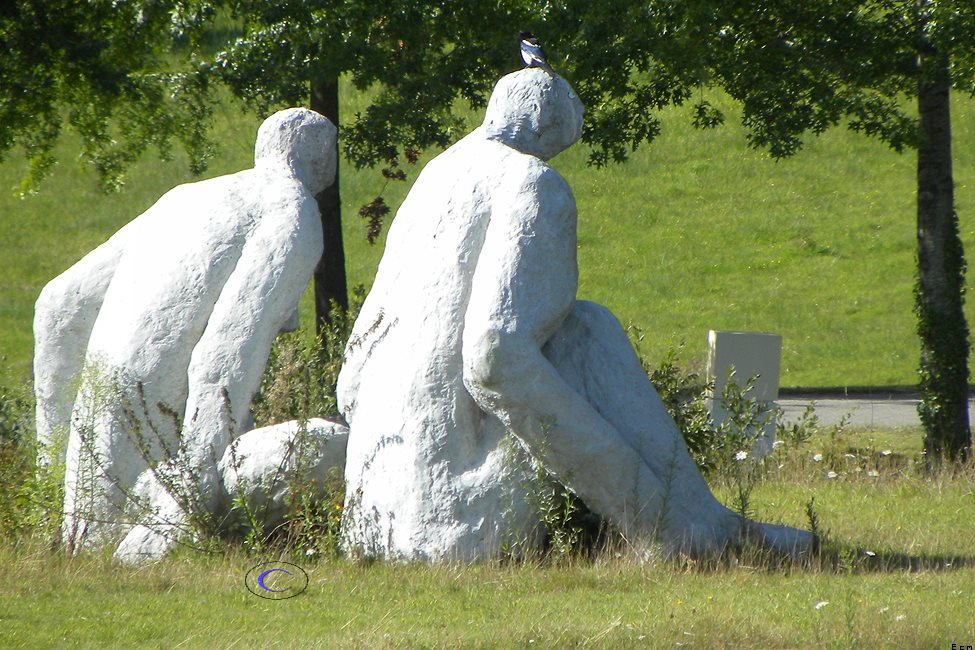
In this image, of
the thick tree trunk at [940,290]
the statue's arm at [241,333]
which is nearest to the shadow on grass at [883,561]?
the statue's arm at [241,333]

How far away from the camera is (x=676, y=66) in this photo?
10016 mm

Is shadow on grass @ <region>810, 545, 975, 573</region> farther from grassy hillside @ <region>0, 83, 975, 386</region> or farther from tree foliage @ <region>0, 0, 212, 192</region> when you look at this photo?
grassy hillside @ <region>0, 83, 975, 386</region>

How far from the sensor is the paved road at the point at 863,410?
14086mm

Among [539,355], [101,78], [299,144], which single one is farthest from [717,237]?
[539,355]

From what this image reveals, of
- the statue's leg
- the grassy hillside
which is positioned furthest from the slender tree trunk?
the grassy hillside

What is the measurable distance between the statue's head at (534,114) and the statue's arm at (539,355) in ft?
1.62

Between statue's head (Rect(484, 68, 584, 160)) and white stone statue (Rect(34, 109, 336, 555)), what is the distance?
102cm

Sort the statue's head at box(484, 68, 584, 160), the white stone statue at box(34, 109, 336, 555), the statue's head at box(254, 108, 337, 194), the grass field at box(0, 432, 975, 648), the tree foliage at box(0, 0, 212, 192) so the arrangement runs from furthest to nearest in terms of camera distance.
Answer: the tree foliage at box(0, 0, 212, 192)
the statue's head at box(254, 108, 337, 194)
the white stone statue at box(34, 109, 336, 555)
the statue's head at box(484, 68, 584, 160)
the grass field at box(0, 432, 975, 648)

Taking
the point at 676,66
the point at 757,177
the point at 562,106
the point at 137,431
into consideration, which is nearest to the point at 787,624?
the point at 562,106

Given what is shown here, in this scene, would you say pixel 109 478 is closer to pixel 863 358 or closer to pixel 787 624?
pixel 787 624

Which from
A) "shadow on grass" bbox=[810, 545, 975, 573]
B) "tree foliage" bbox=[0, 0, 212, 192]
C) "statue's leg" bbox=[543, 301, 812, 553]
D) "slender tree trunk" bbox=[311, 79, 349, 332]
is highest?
"tree foliage" bbox=[0, 0, 212, 192]

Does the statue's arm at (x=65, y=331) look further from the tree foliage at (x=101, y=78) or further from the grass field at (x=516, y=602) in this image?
the tree foliage at (x=101, y=78)

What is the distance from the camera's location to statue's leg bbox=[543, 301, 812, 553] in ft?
17.1

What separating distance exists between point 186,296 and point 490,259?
165 centimetres
